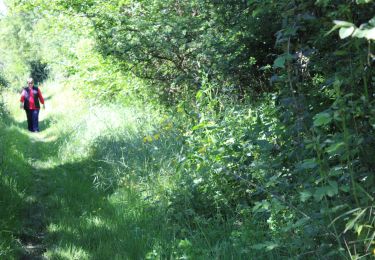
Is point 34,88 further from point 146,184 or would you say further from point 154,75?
point 146,184

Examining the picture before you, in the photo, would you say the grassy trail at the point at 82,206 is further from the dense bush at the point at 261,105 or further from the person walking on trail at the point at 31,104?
the person walking on trail at the point at 31,104

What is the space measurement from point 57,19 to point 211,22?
167 inches

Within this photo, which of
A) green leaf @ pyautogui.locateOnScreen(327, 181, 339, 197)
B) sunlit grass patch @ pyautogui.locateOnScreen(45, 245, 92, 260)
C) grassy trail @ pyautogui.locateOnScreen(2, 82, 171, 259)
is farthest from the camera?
grassy trail @ pyautogui.locateOnScreen(2, 82, 171, 259)

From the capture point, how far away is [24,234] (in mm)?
5711

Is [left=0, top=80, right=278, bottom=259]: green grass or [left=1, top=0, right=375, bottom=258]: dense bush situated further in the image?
[left=0, top=80, right=278, bottom=259]: green grass

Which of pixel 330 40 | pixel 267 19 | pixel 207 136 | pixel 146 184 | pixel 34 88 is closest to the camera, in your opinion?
pixel 330 40

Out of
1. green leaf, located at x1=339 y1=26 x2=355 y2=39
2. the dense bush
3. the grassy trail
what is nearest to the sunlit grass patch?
the grassy trail

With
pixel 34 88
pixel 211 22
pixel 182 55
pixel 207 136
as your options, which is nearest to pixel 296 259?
pixel 207 136

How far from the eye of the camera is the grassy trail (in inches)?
195

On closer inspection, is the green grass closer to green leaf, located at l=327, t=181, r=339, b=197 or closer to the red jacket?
green leaf, located at l=327, t=181, r=339, b=197

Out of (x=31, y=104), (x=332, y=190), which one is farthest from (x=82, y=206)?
(x=31, y=104)

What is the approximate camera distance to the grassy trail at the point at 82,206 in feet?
16.3

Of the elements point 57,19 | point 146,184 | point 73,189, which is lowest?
point 146,184

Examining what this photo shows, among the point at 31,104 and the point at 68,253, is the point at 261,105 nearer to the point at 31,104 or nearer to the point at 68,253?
the point at 68,253
